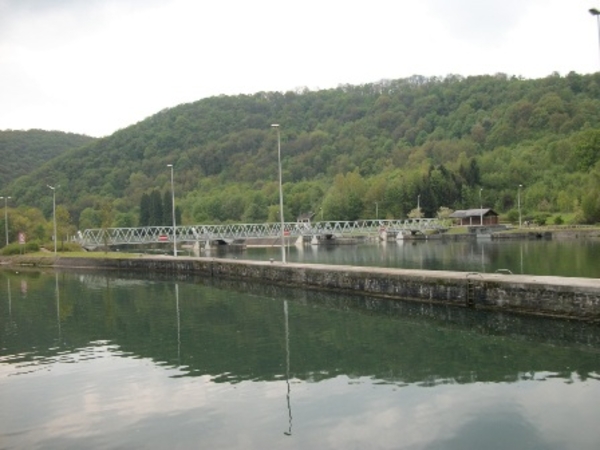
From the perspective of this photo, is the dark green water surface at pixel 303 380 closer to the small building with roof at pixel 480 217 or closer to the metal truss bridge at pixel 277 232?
the metal truss bridge at pixel 277 232

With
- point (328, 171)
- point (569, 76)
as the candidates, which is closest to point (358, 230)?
point (328, 171)

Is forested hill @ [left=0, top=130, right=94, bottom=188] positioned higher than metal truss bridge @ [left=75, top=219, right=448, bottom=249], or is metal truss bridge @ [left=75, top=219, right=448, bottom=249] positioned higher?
forested hill @ [left=0, top=130, right=94, bottom=188]

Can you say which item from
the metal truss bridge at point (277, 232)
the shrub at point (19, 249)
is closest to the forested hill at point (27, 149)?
the metal truss bridge at point (277, 232)

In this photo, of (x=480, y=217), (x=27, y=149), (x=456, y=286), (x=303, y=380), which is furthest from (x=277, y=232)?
(x=303, y=380)

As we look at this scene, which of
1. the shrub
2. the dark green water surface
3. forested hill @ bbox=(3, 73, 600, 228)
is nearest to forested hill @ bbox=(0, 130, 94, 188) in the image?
forested hill @ bbox=(3, 73, 600, 228)

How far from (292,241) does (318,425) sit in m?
104

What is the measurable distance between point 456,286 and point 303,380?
1192 cm

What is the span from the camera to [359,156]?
583 ft

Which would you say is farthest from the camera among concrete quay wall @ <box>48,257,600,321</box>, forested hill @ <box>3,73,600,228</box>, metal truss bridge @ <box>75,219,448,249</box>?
forested hill @ <box>3,73,600,228</box>

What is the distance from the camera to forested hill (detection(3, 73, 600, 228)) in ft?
415

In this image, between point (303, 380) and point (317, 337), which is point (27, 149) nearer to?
point (317, 337)

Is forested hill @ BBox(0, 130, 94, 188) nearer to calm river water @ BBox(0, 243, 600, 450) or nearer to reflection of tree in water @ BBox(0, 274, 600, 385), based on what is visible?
reflection of tree in water @ BBox(0, 274, 600, 385)

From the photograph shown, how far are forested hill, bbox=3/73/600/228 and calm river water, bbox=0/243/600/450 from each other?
258ft

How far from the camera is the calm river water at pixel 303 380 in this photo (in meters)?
11.1
